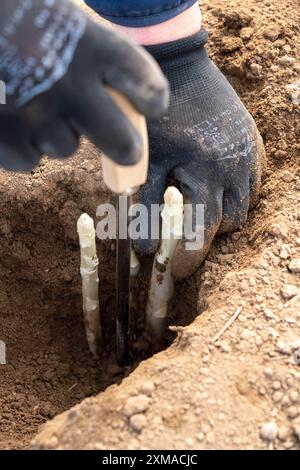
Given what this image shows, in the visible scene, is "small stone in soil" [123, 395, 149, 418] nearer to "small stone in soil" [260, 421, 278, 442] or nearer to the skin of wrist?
"small stone in soil" [260, 421, 278, 442]

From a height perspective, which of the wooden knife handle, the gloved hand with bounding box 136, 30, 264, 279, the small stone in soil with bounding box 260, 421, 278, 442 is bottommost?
the small stone in soil with bounding box 260, 421, 278, 442

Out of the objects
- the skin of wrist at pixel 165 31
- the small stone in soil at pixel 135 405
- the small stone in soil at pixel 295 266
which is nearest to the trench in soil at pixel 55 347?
the small stone in soil at pixel 295 266

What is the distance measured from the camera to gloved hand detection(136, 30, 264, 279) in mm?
1581

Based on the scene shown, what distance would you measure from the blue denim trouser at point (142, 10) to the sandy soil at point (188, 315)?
38 cm

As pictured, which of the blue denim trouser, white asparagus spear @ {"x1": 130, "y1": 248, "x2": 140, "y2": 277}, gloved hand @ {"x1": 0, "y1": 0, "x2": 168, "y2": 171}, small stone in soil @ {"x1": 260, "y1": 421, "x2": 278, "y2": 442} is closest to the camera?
gloved hand @ {"x1": 0, "y1": 0, "x2": 168, "y2": 171}

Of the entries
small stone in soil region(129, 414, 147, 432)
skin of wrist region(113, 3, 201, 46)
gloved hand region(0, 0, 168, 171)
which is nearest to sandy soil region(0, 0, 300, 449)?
small stone in soil region(129, 414, 147, 432)

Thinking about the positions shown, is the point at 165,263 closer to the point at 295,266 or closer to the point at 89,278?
the point at 89,278

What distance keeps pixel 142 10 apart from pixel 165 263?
65 cm

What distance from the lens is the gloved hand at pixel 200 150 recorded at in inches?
62.2

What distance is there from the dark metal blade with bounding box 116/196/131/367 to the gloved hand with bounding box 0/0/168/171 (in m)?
0.28

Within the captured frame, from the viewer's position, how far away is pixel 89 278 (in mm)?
1583

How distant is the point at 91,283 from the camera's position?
160cm

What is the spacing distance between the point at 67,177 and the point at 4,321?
0.48 metres
